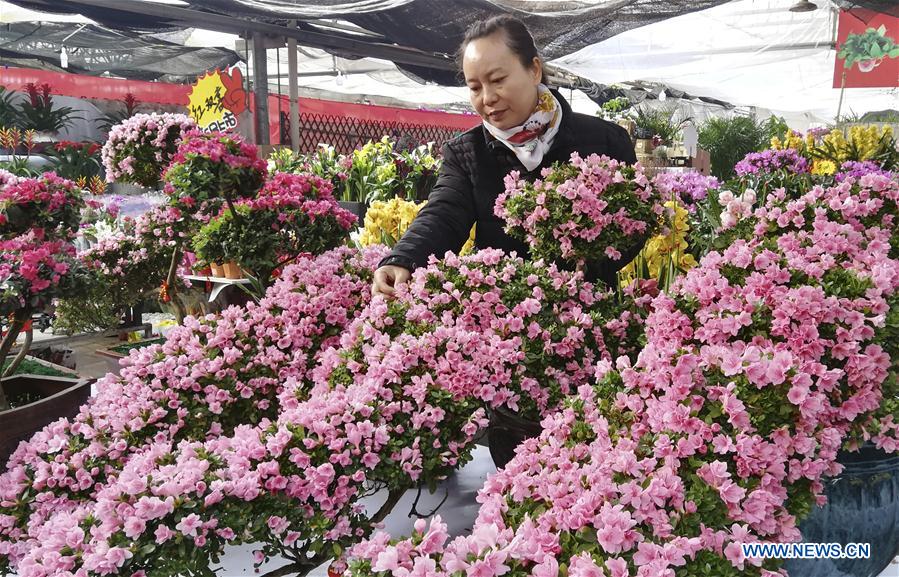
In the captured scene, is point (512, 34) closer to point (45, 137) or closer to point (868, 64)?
point (45, 137)

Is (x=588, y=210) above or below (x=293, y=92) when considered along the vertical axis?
below

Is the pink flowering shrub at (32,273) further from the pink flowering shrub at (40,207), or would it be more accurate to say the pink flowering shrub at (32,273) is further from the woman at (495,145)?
the woman at (495,145)

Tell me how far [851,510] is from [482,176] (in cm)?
105

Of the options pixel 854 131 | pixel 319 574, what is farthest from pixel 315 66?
pixel 319 574

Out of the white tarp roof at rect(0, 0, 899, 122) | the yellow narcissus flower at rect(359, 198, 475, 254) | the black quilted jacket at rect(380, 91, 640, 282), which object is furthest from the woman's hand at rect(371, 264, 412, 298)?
the white tarp roof at rect(0, 0, 899, 122)

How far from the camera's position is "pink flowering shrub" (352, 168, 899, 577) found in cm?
84

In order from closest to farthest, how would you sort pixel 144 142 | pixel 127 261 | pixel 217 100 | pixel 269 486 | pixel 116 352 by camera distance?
pixel 269 486 < pixel 144 142 < pixel 116 352 < pixel 127 261 < pixel 217 100

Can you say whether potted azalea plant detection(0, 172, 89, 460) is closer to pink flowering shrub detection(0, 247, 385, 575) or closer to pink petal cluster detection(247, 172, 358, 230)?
pink flowering shrub detection(0, 247, 385, 575)

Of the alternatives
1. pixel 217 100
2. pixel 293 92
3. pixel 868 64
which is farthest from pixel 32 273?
pixel 868 64

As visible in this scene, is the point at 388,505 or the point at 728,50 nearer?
the point at 388,505

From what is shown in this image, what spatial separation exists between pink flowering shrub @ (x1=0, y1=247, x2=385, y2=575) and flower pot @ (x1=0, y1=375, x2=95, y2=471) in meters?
0.29

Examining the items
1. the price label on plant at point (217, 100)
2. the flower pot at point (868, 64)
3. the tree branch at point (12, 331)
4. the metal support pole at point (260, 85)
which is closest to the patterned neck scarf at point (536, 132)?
the tree branch at point (12, 331)

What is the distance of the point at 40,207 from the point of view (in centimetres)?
180

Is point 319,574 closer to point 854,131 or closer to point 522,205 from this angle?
point 522,205
